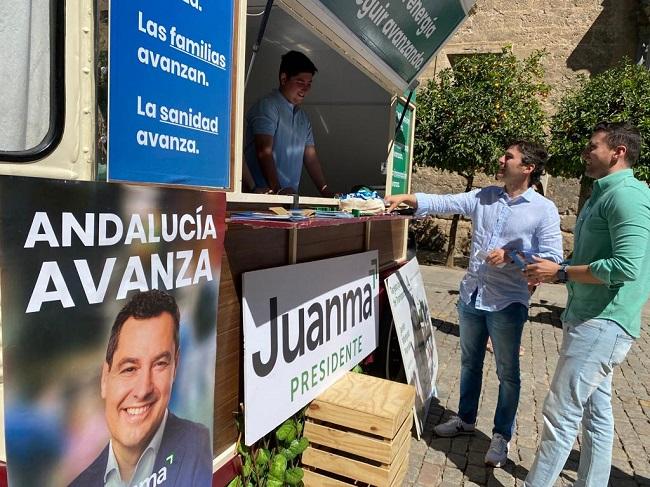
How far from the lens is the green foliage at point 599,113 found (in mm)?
8422

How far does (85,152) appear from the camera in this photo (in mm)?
1519

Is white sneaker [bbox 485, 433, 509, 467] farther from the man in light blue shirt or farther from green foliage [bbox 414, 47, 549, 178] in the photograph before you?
green foliage [bbox 414, 47, 549, 178]

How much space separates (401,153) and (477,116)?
19.0 feet

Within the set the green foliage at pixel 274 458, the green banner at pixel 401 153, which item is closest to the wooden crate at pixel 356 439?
the green foliage at pixel 274 458

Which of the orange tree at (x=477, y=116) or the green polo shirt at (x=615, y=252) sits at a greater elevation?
the orange tree at (x=477, y=116)

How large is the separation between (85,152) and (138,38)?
0.41 m

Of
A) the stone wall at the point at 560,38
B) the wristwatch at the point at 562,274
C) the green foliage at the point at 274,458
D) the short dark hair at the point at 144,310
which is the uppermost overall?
the stone wall at the point at 560,38

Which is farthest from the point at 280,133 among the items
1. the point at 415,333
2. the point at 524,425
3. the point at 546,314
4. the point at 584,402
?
the point at 546,314

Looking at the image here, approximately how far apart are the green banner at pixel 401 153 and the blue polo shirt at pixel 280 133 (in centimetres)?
126

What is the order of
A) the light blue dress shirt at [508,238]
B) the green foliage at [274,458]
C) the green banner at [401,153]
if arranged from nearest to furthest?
1. the green foliage at [274,458]
2. the light blue dress shirt at [508,238]
3. the green banner at [401,153]

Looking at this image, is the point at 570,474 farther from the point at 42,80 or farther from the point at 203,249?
the point at 42,80

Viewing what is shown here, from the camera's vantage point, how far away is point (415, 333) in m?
4.11

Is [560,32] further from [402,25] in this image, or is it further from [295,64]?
[295,64]

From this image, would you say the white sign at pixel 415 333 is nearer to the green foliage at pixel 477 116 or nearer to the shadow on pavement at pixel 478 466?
the shadow on pavement at pixel 478 466
